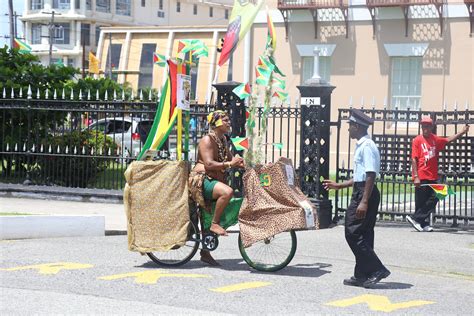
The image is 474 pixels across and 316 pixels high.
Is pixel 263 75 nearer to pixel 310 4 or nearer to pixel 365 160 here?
pixel 365 160

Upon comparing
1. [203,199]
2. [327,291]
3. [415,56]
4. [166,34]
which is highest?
[166,34]

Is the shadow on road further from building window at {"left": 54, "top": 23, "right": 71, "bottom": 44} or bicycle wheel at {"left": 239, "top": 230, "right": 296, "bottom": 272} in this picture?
building window at {"left": 54, "top": 23, "right": 71, "bottom": 44}

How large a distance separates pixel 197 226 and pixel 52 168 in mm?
7978

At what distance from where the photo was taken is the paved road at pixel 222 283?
900cm

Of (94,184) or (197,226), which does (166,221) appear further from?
(94,184)

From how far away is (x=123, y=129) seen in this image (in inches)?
734

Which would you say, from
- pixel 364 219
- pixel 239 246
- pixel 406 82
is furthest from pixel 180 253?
pixel 406 82

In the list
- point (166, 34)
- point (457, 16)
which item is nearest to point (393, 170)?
point (457, 16)

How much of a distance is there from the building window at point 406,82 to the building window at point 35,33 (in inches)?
2417

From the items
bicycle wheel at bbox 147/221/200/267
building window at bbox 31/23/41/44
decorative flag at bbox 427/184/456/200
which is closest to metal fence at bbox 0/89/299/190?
decorative flag at bbox 427/184/456/200

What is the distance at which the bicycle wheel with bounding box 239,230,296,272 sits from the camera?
11.1 m

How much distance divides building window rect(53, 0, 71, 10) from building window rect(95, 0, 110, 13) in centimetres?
263

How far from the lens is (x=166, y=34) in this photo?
63375 mm

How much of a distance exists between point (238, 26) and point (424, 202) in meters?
3.98
